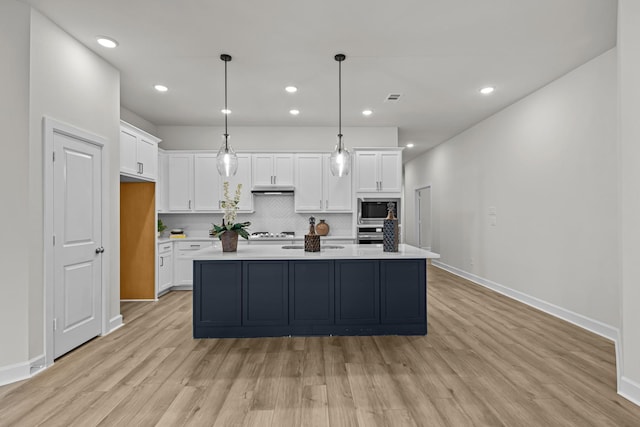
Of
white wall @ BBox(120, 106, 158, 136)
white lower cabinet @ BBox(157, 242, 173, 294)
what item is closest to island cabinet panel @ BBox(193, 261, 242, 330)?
white lower cabinet @ BBox(157, 242, 173, 294)

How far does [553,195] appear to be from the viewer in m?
4.29

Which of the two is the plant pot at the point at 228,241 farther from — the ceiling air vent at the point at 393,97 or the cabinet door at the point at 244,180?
the ceiling air vent at the point at 393,97

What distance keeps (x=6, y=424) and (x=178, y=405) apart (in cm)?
98

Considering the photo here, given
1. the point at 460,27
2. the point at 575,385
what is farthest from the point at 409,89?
the point at 575,385

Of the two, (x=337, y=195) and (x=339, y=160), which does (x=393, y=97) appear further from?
(x=337, y=195)

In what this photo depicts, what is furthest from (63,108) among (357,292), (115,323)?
(357,292)

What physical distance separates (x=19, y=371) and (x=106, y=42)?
2.99 metres

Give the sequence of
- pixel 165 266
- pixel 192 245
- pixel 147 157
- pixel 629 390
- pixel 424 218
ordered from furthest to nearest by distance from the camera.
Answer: pixel 424 218 < pixel 192 245 < pixel 165 266 < pixel 147 157 < pixel 629 390

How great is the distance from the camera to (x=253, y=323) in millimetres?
3584

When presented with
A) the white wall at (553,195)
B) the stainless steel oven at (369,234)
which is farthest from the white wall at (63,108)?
the white wall at (553,195)

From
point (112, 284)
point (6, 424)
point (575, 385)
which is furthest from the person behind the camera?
point (112, 284)

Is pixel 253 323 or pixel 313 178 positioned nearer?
pixel 253 323

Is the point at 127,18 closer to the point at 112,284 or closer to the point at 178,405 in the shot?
the point at 112,284

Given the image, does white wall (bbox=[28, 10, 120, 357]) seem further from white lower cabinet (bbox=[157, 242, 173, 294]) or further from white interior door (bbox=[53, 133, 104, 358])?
white lower cabinet (bbox=[157, 242, 173, 294])
